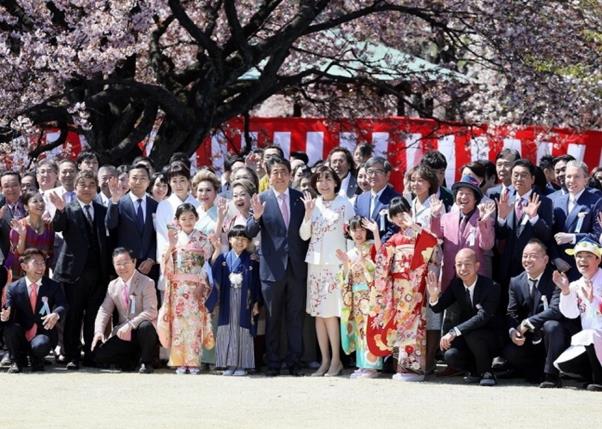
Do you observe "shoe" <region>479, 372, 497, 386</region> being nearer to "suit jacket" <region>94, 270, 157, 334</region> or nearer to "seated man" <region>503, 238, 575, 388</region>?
"seated man" <region>503, 238, 575, 388</region>

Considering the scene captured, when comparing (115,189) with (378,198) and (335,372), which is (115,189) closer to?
(378,198)

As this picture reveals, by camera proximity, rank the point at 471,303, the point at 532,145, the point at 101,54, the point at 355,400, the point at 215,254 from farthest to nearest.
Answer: the point at 532,145, the point at 101,54, the point at 215,254, the point at 471,303, the point at 355,400

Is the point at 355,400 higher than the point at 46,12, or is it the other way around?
the point at 46,12

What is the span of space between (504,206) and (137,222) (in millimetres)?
2983

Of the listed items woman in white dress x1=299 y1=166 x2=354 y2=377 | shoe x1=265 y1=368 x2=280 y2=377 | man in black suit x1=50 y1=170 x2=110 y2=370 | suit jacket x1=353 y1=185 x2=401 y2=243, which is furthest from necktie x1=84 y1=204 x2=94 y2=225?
suit jacket x1=353 y1=185 x2=401 y2=243

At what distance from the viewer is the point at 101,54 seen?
42.1ft

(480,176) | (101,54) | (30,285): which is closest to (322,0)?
(101,54)

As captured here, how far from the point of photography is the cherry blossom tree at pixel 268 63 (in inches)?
516

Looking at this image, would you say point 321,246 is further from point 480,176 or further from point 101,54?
point 101,54

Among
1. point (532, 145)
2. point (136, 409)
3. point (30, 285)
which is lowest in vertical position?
point (136, 409)

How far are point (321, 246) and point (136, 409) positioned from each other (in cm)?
253

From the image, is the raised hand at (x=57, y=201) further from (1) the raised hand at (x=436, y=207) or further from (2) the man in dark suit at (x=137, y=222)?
(1) the raised hand at (x=436, y=207)

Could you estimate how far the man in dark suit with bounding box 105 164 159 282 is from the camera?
1059 centimetres

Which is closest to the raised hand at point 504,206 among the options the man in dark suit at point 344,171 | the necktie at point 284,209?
the man in dark suit at point 344,171
